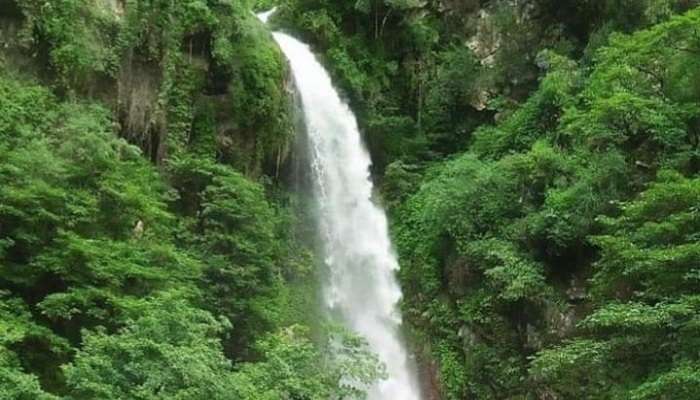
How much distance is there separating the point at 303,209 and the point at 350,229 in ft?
4.57

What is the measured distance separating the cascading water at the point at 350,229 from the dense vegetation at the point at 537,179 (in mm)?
480

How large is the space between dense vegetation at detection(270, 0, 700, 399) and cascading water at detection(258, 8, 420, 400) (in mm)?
480

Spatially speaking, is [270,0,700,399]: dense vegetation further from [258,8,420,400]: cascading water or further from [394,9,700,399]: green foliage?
[258,8,420,400]: cascading water

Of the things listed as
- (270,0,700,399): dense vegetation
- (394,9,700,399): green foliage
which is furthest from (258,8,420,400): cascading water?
(394,9,700,399): green foliage

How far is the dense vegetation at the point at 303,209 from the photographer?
8820 millimetres

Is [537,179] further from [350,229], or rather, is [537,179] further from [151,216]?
[151,216]

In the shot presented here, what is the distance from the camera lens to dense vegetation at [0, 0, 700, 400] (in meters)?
8.82

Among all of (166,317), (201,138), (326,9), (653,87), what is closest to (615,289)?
(653,87)

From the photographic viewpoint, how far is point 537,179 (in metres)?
14.8

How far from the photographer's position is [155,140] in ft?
46.3

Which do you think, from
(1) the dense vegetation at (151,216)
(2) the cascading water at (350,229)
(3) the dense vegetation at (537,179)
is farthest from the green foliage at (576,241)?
(1) the dense vegetation at (151,216)

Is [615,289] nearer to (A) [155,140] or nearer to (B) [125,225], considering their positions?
(B) [125,225]

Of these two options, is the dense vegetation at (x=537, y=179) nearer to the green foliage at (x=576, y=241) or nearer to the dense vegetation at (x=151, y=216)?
the green foliage at (x=576, y=241)

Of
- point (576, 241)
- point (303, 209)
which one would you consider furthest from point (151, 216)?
point (576, 241)
